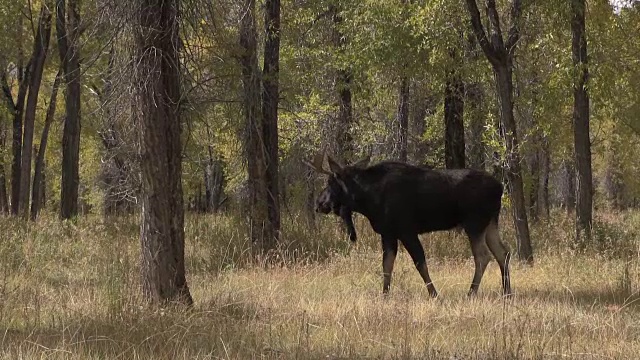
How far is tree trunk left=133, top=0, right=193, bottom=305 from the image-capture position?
702 cm

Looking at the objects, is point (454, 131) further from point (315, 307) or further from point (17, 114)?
point (17, 114)

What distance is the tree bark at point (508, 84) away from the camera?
11.8 meters

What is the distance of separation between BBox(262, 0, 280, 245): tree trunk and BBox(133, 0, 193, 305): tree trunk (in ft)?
17.5

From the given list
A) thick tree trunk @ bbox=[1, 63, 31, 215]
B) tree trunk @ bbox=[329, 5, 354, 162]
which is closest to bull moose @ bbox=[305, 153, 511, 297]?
tree trunk @ bbox=[329, 5, 354, 162]

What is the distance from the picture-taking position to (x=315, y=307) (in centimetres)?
759

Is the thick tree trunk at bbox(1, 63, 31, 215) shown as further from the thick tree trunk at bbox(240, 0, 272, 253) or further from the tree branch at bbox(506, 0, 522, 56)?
the tree branch at bbox(506, 0, 522, 56)

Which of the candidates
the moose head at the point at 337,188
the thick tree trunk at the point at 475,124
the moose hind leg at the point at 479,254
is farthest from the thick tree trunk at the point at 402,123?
the moose hind leg at the point at 479,254

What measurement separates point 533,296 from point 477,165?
1295 cm

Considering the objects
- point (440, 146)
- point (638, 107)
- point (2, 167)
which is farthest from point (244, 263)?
point (2, 167)

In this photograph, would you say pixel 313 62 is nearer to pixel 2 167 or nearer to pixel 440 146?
pixel 440 146

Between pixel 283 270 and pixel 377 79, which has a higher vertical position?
pixel 377 79

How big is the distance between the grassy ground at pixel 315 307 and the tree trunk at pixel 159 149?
0.35 metres

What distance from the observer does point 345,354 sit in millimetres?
5512

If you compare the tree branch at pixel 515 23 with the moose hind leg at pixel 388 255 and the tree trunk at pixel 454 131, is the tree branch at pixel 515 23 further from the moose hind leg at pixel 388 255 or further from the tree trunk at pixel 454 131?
the tree trunk at pixel 454 131
